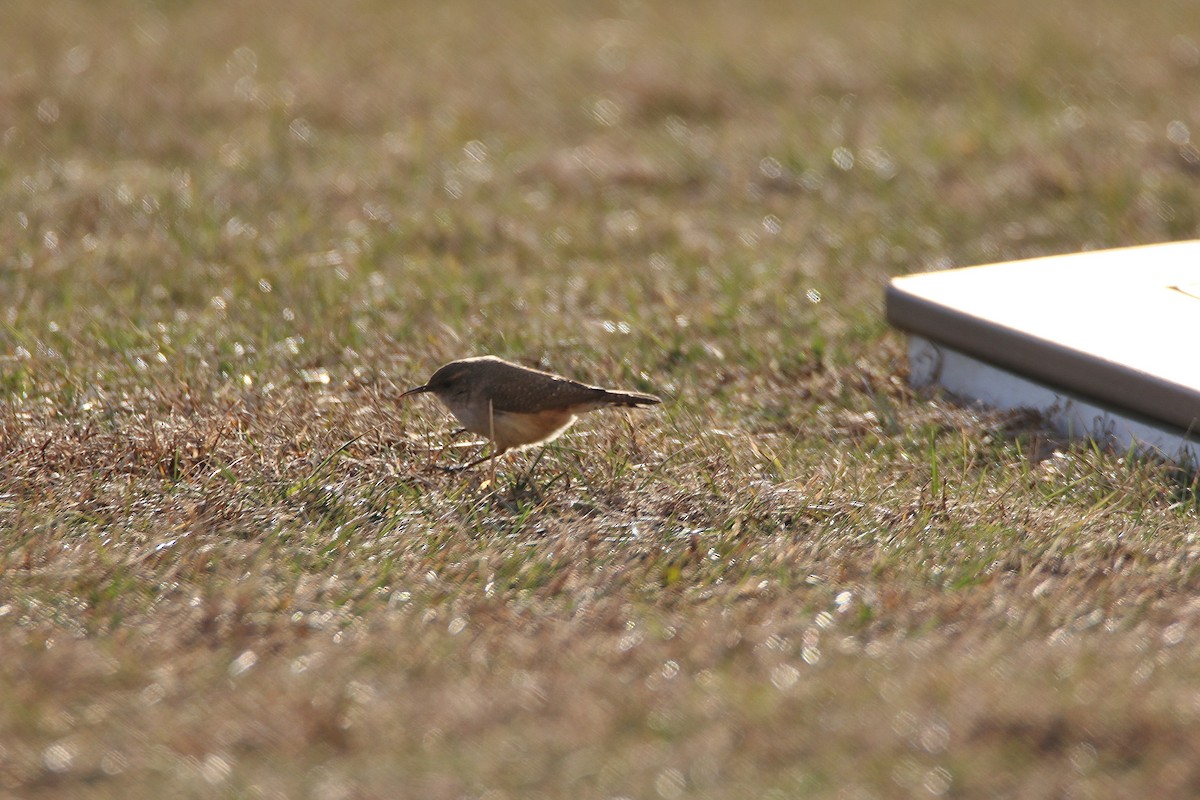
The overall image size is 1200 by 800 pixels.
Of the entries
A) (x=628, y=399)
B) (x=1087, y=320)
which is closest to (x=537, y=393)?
(x=628, y=399)

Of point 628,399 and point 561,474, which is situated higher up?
point 628,399

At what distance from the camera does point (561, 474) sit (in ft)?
15.8

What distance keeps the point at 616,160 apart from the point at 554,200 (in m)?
0.78

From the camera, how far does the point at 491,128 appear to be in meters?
10.3

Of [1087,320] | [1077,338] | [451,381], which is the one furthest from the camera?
[1087,320]

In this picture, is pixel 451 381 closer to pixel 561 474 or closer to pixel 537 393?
pixel 537 393

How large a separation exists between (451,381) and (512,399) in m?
0.23

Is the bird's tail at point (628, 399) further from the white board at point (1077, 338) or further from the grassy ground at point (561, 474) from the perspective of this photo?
the white board at point (1077, 338)

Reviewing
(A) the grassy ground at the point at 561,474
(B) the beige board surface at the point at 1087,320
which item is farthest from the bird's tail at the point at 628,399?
(B) the beige board surface at the point at 1087,320

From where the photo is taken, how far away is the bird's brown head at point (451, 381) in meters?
5.03

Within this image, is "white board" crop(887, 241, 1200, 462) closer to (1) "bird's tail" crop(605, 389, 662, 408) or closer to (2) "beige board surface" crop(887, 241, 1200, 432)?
(2) "beige board surface" crop(887, 241, 1200, 432)

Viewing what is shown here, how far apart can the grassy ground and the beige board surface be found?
0.77 feet

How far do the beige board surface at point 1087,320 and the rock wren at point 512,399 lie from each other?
128 centimetres

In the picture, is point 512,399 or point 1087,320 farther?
point 1087,320
